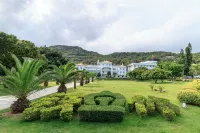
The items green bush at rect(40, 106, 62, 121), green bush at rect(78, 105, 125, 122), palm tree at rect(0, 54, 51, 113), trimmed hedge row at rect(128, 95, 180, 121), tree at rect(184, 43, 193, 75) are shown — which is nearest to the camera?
green bush at rect(78, 105, 125, 122)

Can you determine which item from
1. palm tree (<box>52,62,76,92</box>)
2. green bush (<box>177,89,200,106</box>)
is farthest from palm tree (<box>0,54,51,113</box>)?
green bush (<box>177,89,200,106</box>)

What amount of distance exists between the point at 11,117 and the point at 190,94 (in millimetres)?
11215

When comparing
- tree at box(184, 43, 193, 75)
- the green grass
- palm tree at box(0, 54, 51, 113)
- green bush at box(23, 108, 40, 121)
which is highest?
tree at box(184, 43, 193, 75)

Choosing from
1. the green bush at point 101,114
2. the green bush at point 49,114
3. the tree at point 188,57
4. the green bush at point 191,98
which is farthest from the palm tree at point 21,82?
the tree at point 188,57

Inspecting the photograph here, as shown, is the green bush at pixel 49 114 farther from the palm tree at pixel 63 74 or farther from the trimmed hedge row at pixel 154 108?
the palm tree at pixel 63 74

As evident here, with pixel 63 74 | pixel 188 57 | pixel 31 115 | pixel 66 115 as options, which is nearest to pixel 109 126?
pixel 66 115

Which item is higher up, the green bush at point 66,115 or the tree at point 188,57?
the tree at point 188,57

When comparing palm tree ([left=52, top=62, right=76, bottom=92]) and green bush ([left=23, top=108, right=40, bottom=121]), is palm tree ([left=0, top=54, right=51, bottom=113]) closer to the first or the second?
green bush ([left=23, top=108, right=40, bottom=121])

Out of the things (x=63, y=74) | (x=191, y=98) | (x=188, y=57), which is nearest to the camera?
(x=191, y=98)

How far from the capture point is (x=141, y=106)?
9078 millimetres

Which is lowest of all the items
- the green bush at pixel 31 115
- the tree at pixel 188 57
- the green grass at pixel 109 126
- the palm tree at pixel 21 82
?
the green grass at pixel 109 126

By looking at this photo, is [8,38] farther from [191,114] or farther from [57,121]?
[191,114]

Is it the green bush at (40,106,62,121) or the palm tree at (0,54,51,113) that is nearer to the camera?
the green bush at (40,106,62,121)

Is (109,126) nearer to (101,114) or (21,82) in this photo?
(101,114)
